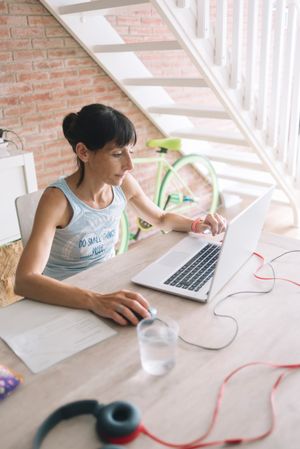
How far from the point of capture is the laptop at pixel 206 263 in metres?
1.07

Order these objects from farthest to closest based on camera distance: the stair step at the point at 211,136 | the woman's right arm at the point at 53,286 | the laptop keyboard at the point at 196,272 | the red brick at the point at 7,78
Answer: the stair step at the point at 211,136
the red brick at the point at 7,78
the laptop keyboard at the point at 196,272
the woman's right arm at the point at 53,286

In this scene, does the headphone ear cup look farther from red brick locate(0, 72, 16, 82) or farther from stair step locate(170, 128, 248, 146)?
stair step locate(170, 128, 248, 146)

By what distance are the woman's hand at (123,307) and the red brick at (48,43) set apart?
201 centimetres

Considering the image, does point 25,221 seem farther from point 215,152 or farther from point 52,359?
point 215,152

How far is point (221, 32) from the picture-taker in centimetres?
231

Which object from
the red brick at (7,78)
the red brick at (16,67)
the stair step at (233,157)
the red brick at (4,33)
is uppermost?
the red brick at (4,33)

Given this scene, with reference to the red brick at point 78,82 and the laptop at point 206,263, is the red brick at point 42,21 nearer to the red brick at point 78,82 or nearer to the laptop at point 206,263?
the red brick at point 78,82

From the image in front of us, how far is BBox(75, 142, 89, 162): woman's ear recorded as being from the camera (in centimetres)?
146

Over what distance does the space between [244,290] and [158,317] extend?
29 centimetres

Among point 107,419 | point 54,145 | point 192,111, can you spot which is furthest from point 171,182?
point 107,419

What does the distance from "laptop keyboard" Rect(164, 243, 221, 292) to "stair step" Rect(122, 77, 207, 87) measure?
1.42 m

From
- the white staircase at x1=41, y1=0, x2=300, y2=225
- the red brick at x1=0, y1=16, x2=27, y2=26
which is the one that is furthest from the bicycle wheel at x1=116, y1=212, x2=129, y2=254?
the red brick at x1=0, y1=16, x2=27, y2=26

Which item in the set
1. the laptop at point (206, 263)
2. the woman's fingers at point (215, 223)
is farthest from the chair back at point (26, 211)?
the woman's fingers at point (215, 223)

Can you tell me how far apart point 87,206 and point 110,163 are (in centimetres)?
17
